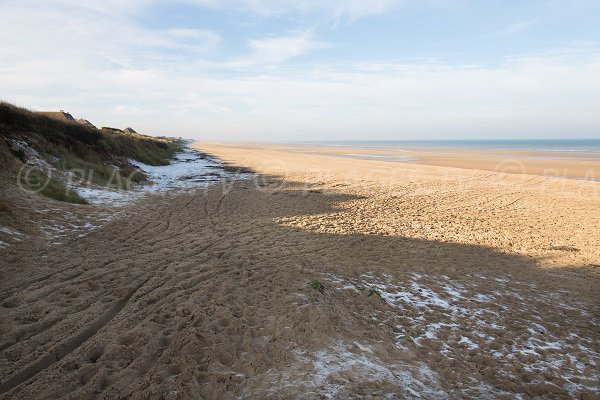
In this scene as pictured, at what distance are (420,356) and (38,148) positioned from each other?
14016mm

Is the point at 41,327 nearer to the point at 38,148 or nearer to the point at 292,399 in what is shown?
the point at 292,399

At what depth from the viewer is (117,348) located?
12.6 feet

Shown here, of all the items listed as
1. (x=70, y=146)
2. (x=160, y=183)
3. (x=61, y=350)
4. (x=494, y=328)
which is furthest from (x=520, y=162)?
(x=61, y=350)

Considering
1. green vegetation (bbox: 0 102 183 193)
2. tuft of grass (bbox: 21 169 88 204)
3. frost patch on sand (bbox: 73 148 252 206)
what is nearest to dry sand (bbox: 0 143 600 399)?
tuft of grass (bbox: 21 169 88 204)

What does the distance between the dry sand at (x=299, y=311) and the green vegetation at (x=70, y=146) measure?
4899 millimetres

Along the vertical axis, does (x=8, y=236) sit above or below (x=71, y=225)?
above

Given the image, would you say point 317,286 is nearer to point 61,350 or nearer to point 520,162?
point 61,350

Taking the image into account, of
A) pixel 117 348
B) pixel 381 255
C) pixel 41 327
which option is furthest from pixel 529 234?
pixel 41 327

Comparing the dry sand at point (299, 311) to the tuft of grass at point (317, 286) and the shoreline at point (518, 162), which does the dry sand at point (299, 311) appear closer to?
the tuft of grass at point (317, 286)

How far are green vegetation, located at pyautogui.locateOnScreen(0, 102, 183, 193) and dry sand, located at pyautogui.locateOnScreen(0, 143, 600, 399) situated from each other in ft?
16.1

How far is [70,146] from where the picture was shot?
1528 cm

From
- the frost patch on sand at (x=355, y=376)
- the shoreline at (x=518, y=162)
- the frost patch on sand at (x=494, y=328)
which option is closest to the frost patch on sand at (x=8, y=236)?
the frost patch on sand at (x=355, y=376)

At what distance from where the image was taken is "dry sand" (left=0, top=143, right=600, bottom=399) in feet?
11.6

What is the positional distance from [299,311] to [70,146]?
14.6m
